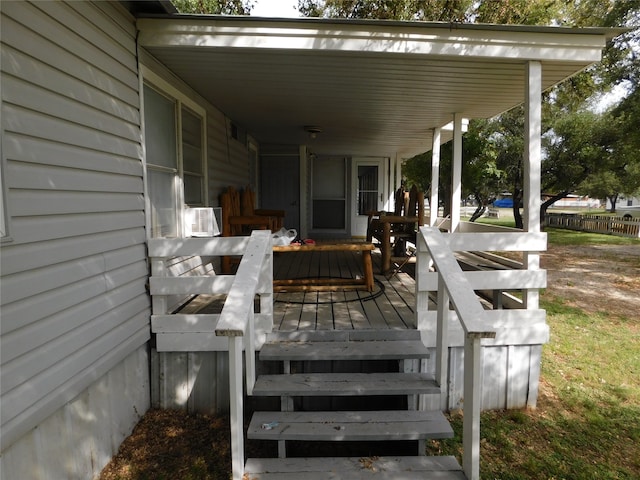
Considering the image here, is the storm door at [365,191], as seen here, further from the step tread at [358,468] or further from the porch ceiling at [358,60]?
the step tread at [358,468]

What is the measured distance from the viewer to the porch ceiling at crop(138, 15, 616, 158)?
2.85 m

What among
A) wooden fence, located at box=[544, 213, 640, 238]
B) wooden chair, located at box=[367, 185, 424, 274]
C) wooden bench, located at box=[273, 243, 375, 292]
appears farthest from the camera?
wooden fence, located at box=[544, 213, 640, 238]

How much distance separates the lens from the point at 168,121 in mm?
3584

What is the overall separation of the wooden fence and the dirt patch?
14.6ft

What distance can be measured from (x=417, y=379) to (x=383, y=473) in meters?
0.68

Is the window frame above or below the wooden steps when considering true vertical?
above

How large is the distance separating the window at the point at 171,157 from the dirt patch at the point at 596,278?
5.88 m

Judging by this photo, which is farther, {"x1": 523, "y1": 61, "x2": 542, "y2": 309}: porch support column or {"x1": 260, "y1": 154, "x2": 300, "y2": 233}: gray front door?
{"x1": 260, "y1": 154, "x2": 300, "y2": 233}: gray front door

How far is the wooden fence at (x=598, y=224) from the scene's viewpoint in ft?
52.3

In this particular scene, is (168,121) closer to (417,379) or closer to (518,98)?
(417,379)

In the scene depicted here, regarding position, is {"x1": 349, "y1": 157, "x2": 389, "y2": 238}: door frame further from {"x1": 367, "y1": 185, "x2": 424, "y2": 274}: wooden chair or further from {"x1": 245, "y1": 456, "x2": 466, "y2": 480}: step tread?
{"x1": 245, "y1": 456, "x2": 466, "y2": 480}: step tread

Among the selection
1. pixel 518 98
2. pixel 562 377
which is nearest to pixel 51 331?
pixel 562 377

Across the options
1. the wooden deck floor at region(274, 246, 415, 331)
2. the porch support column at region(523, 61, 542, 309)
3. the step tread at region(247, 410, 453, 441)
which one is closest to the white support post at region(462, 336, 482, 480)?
the step tread at region(247, 410, 453, 441)

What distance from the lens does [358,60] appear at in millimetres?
3230
